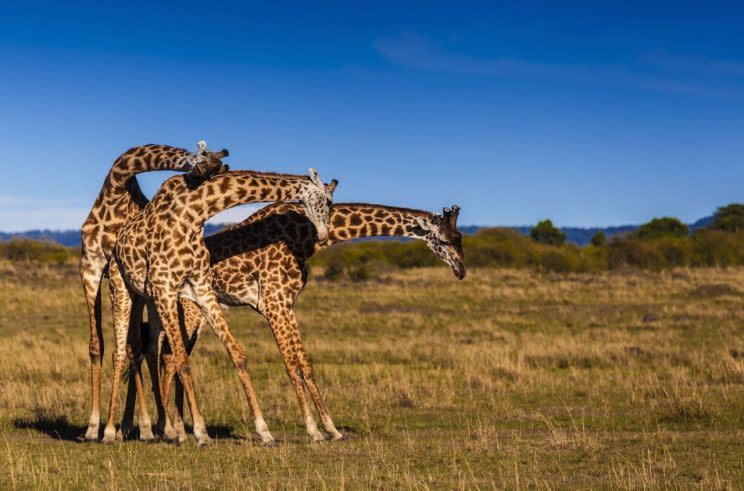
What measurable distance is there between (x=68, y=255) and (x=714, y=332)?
67.4m

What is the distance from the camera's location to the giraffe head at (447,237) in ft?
35.1

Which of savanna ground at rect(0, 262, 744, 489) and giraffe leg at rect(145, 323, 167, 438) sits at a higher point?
giraffe leg at rect(145, 323, 167, 438)

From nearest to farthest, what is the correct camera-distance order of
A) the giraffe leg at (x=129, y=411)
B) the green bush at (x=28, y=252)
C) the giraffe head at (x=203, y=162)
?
the giraffe head at (x=203, y=162) → the giraffe leg at (x=129, y=411) → the green bush at (x=28, y=252)

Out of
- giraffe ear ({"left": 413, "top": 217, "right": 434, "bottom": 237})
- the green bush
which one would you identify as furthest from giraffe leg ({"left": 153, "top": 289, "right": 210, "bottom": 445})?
the green bush

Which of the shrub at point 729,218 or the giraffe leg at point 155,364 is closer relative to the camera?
the giraffe leg at point 155,364

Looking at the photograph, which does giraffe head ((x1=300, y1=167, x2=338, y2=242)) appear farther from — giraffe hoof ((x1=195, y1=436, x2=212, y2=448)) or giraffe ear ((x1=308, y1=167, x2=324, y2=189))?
giraffe hoof ((x1=195, y1=436, x2=212, y2=448))

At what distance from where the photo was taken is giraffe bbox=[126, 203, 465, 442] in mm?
10711

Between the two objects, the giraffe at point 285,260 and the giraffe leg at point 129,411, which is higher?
the giraffe at point 285,260

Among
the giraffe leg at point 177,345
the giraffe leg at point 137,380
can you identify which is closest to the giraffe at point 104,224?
the giraffe leg at point 137,380

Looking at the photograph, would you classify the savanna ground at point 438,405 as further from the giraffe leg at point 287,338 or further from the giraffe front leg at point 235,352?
the giraffe leg at point 287,338

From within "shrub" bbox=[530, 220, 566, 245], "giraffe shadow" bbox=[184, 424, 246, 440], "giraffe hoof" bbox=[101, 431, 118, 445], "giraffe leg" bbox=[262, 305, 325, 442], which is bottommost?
"giraffe shadow" bbox=[184, 424, 246, 440]

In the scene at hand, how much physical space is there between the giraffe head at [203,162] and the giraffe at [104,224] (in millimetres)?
376

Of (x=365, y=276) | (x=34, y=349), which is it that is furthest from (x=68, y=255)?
(x=34, y=349)

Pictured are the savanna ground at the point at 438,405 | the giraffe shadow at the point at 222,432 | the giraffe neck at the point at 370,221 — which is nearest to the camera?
the savanna ground at the point at 438,405
